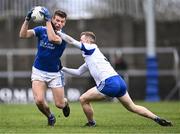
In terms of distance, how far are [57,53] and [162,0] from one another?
21.5 metres

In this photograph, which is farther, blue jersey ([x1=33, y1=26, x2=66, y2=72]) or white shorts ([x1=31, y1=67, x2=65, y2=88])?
white shorts ([x1=31, y1=67, x2=65, y2=88])

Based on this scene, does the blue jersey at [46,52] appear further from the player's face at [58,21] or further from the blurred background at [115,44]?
the blurred background at [115,44]

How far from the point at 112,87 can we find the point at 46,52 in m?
1.52

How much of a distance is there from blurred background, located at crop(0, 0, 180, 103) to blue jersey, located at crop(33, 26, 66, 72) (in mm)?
13823

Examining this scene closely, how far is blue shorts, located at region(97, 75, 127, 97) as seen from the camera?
1459 cm

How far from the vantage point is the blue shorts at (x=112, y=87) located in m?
Result: 14.6

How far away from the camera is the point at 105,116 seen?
62.5 ft

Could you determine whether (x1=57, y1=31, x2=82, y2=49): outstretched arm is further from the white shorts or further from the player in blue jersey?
the white shorts

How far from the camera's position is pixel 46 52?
49.4 ft

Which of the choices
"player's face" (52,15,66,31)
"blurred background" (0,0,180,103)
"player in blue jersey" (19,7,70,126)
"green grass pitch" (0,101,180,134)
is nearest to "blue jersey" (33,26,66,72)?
"player in blue jersey" (19,7,70,126)

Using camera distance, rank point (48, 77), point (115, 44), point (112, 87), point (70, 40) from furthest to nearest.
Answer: point (115, 44), point (48, 77), point (112, 87), point (70, 40)

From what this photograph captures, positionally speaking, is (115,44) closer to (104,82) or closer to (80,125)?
(80,125)

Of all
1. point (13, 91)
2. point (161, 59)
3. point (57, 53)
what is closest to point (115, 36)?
point (161, 59)

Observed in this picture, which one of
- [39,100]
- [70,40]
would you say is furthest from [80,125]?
[70,40]
